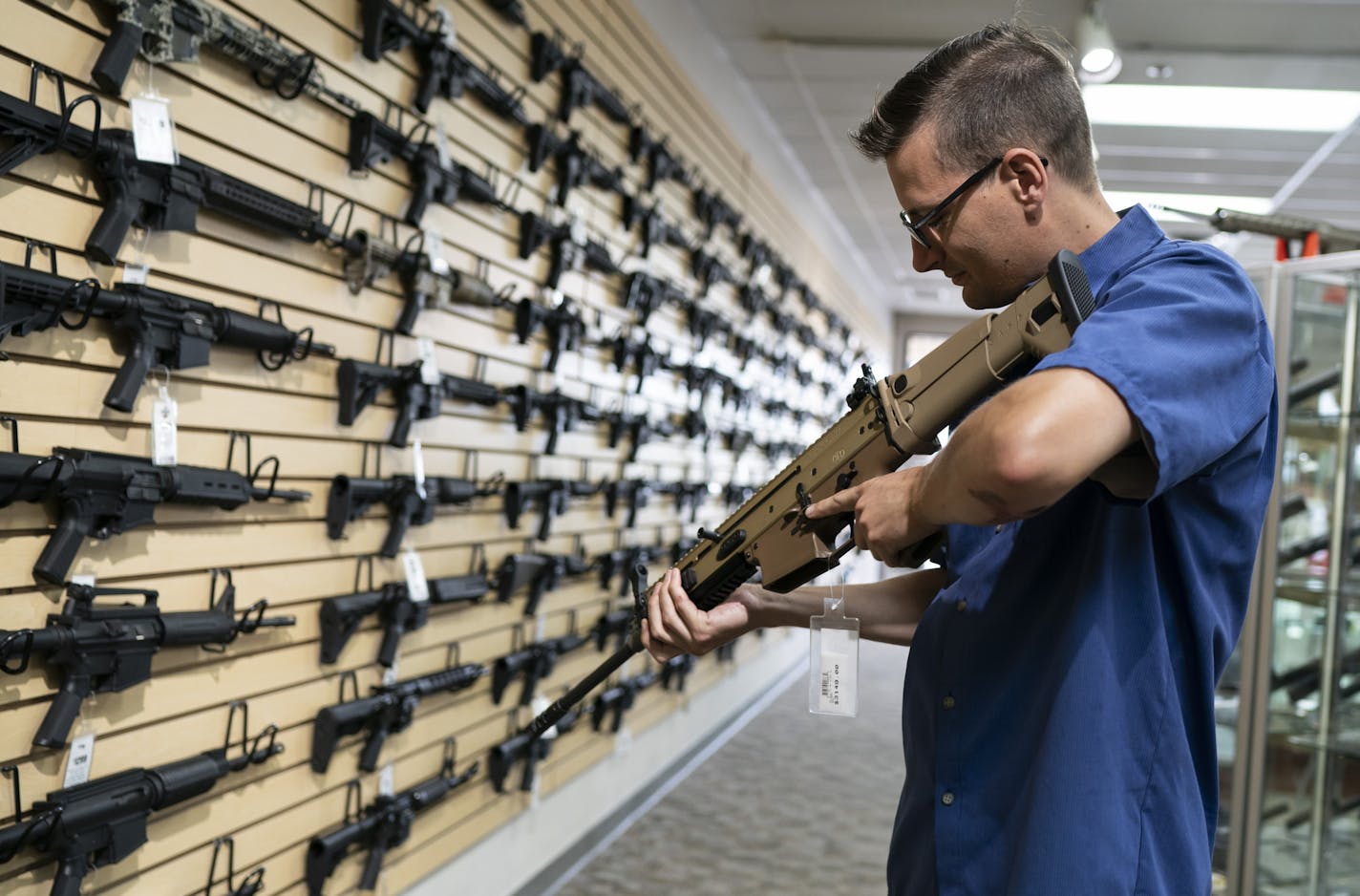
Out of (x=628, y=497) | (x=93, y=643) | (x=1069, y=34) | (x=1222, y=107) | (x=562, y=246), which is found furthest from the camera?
(x=1222, y=107)

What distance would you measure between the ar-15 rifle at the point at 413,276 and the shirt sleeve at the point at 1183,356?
6.75 feet

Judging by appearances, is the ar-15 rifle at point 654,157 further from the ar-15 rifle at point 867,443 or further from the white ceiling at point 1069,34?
the ar-15 rifle at point 867,443

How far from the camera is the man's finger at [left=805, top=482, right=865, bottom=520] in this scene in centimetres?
150

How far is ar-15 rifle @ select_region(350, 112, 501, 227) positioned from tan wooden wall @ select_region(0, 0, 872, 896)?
0.05 m

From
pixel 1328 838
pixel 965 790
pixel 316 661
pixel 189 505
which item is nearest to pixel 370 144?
pixel 189 505

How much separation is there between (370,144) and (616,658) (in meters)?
1.57

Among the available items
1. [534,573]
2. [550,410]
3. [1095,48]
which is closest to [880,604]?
[534,573]

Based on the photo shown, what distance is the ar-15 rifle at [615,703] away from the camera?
4633 millimetres

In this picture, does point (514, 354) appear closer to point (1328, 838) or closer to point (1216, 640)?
point (1216, 640)

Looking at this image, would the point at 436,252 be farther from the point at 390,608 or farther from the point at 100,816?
the point at 100,816

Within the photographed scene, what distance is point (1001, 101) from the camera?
52.4 inches

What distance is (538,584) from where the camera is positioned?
3.94 meters

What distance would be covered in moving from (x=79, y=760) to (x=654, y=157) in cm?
361

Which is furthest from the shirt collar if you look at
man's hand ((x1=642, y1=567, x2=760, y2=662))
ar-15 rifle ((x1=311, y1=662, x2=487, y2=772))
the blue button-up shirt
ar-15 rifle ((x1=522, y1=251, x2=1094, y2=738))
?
ar-15 rifle ((x1=311, y1=662, x2=487, y2=772))
